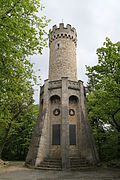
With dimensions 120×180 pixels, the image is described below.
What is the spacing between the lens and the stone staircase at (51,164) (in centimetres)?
1330

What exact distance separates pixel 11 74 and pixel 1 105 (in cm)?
269

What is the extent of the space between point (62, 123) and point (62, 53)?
402 inches

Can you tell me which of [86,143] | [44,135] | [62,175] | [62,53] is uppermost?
[62,53]

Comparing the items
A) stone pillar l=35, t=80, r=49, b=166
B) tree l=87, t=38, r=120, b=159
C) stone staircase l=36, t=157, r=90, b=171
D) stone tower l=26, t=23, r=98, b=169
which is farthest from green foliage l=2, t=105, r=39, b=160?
tree l=87, t=38, r=120, b=159

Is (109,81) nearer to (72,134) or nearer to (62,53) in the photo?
(72,134)

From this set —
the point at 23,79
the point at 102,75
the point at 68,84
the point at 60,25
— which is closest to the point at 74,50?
the point at 60,25

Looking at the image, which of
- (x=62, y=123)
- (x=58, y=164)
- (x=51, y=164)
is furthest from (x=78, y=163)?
(x=62, y=123)

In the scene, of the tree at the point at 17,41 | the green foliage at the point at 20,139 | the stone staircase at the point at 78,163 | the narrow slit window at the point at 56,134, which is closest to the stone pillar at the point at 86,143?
the stone staircase at the point at 78,163

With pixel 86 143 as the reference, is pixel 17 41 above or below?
above

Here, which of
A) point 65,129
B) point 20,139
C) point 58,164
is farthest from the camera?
point 20,139

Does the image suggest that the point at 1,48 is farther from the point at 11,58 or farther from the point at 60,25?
the point at 60,25

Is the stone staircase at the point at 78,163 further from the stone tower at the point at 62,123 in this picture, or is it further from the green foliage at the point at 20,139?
the green foliage at the point at 20,139

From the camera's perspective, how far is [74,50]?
22.0 metres

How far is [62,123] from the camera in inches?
611
